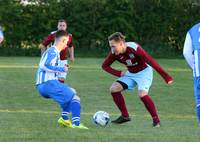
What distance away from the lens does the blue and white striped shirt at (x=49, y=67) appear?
9609 mm

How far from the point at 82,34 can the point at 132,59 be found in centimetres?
3643

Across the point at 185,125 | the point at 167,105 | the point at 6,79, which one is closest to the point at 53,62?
the point at 185,125

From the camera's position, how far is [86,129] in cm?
948

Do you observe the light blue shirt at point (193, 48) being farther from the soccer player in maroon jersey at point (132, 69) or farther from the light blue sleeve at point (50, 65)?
the light blue sleeve at point (50, 65)

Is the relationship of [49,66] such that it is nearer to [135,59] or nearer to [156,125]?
[135,59]

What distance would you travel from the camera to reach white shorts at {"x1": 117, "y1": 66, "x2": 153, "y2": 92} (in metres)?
10.4

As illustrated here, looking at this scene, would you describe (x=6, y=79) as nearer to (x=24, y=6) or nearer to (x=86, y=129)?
(x=86, y=129)

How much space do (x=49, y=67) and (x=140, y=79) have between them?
1610 mm

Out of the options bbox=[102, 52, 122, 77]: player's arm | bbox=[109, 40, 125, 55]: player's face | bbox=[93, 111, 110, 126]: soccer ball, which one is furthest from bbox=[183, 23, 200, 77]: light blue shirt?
bbox=[102, 52, 122, 77]: player's arm

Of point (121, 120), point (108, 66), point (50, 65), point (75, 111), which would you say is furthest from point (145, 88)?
point (50, 65)

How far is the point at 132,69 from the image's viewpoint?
34.6ft

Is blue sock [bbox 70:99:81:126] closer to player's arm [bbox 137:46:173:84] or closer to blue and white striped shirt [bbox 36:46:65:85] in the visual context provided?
blue and white striped shirt [bbox 36:46:65:85]

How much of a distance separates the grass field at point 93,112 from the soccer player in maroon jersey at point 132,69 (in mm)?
310

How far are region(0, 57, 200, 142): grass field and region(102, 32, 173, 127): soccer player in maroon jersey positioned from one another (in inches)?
12.2
